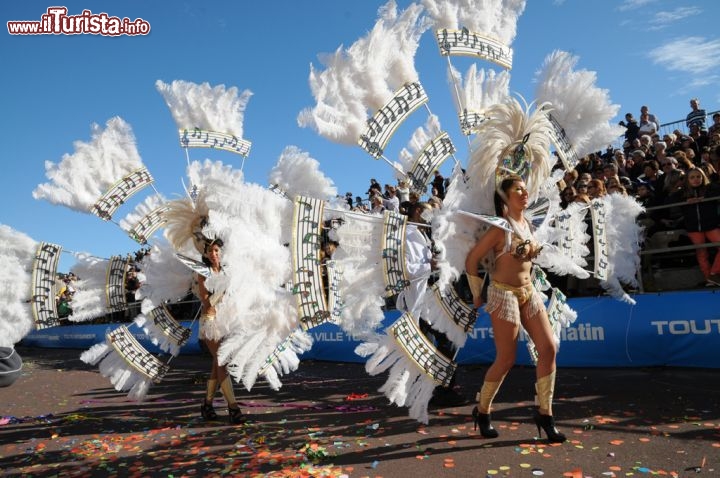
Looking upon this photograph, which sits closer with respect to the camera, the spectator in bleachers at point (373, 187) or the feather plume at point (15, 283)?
the feather plume at point (15, 283)

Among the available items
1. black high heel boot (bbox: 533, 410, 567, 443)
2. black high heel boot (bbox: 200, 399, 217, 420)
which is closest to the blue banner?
black high heel boot (bbox: 200, 399, 217, 420)

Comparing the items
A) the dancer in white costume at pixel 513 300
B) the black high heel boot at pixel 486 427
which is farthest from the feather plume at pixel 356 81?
the black high heel boot at pixel 486 427

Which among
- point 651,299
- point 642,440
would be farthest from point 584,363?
point 642,440

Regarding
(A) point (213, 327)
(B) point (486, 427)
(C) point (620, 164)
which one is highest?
(C) point (620, 164)

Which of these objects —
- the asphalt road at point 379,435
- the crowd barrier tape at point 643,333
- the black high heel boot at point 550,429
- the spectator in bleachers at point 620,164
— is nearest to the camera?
the asphalt road at point 379,435

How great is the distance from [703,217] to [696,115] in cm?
487

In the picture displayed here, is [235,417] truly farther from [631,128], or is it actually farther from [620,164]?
[631,128]

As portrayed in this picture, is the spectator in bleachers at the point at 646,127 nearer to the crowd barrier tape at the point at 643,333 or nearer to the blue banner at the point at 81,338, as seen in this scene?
the crowd barrier tape at the point at 643,333

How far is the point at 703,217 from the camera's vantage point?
6.02 meters

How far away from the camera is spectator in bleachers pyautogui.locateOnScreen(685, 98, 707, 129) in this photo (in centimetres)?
975

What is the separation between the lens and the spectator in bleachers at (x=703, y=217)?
5938 millimetres

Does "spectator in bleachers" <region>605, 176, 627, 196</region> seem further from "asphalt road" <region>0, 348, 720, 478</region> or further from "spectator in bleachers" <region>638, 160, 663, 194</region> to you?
"asphalt road" <region>0, 348, 720, 478</region>

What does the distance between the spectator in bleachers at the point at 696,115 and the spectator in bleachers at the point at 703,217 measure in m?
4.54

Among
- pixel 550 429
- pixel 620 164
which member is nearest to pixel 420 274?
pixel 550 429
